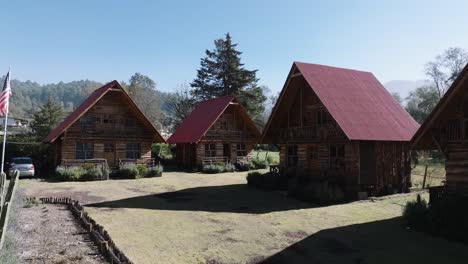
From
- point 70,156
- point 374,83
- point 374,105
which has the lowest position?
point 70,156

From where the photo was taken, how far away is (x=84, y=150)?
33438mm

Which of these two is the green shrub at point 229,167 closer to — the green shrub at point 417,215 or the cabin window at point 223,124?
the cabin window at point 223,124

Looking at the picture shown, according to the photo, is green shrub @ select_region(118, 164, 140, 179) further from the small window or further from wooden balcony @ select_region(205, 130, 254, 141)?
wooden balcony @ select_region(205, 130, 254, 141)

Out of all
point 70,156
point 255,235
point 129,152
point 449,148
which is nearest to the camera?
point 255,235

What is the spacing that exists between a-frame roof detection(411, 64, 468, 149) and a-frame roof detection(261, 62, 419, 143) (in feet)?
13.8

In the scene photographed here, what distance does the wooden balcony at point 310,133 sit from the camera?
2243 cm

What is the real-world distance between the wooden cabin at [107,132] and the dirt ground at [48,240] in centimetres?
1682

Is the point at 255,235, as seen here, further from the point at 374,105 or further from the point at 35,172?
the point at 35,172

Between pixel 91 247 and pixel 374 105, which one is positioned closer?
pixel 91 247

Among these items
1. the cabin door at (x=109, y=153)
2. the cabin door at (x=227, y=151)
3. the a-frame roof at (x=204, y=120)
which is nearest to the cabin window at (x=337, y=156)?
the a-frame roof at (x=204, y=120)

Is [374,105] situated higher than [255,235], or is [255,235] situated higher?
[374,105]

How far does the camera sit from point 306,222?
15883 mm

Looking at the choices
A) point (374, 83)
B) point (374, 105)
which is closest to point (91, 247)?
point (374, 105)

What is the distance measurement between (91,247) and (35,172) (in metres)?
25.5
